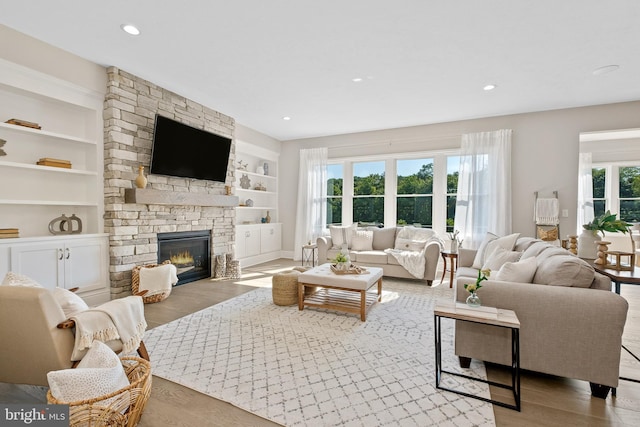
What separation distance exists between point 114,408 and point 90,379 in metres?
0.19

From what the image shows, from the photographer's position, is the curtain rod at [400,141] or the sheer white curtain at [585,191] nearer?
the sheer white curtain at [585,191]

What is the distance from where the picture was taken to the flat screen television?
3959 millimetres

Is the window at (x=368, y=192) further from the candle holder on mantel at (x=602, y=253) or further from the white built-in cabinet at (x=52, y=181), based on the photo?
the white built-in cabinet at (x=52, y=181)

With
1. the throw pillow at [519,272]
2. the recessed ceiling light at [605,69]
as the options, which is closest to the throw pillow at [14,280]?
the throw pillow at [519,272]

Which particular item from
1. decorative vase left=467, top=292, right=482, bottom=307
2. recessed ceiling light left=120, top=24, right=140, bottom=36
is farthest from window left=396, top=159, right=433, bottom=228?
recessed ceiling light left=120, top=24, right=140, bottom=36

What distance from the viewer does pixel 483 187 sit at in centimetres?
523

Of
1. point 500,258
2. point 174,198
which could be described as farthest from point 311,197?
point 500,258

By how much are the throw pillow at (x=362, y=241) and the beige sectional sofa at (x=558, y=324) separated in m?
3.00

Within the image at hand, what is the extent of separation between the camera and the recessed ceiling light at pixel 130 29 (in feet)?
8.82

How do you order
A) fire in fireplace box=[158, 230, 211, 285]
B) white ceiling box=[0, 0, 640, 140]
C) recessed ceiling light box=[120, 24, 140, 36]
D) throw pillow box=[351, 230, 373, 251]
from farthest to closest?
1. throw pillow box=[351, 230, 373, 251]
2. fire in fireplace box=[158, 230, 211, 285]
3. recessed ceiling light box=[120, 24, 140, 36]
4. white ceiling box=[0, 0, 640, 140]

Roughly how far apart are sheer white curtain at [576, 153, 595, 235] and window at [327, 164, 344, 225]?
4294 millimetres

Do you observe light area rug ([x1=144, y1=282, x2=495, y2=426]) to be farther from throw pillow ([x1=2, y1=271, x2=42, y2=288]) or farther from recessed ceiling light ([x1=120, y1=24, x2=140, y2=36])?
recessed ceiling light ([x1=120, y1=24, x2=140, y2=36])

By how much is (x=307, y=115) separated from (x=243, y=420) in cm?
461

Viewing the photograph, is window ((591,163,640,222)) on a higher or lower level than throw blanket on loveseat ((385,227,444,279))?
higher
